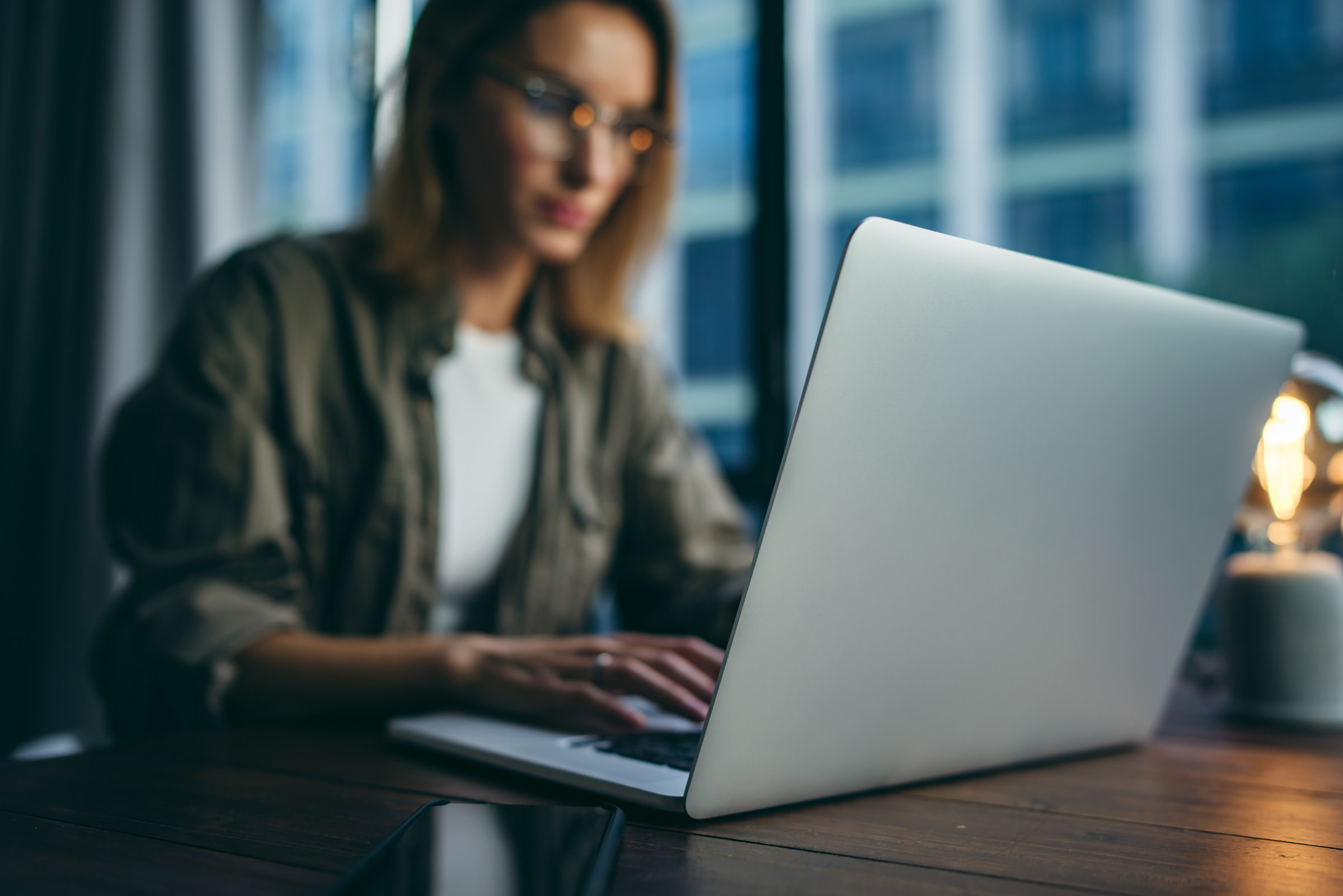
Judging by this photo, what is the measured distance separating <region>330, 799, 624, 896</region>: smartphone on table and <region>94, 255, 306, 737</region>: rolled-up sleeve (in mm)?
456

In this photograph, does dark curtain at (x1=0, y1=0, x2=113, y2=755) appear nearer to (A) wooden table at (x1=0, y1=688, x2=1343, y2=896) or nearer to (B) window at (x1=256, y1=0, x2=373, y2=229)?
(B) window at (x1=256, y1=0, x2=373, y2=229)

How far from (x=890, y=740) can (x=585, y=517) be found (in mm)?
773

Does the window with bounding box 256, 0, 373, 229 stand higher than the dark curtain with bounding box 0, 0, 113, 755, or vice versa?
the window with bounding box 256, 0, 373, 229

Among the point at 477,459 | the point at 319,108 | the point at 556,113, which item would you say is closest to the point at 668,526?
the point at 477,459

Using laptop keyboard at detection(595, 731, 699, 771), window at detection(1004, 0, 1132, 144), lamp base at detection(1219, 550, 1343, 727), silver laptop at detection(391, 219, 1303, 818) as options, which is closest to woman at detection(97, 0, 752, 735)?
laptop keyboard at detection(595, 731, 699, 771)

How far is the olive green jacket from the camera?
0.81m

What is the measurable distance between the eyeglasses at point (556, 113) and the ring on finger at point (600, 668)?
67cm

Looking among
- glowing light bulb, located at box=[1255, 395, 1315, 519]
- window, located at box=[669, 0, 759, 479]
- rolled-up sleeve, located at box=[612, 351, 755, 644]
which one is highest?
window, located at box=[669, 0, 759, 479]

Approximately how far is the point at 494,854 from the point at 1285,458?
0.81 metres

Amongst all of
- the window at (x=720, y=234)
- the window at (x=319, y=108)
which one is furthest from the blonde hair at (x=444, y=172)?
the window at (x=319, y=108)

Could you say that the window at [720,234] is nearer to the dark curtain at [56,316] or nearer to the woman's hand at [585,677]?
the dark curtain at [56,316]

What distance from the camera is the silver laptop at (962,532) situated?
1.27ft

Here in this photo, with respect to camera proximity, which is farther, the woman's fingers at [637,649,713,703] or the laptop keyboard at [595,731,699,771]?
the woman's fingers at [637,649,713,703]

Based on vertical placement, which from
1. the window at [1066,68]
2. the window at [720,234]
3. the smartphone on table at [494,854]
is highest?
the window at [1066,68]
